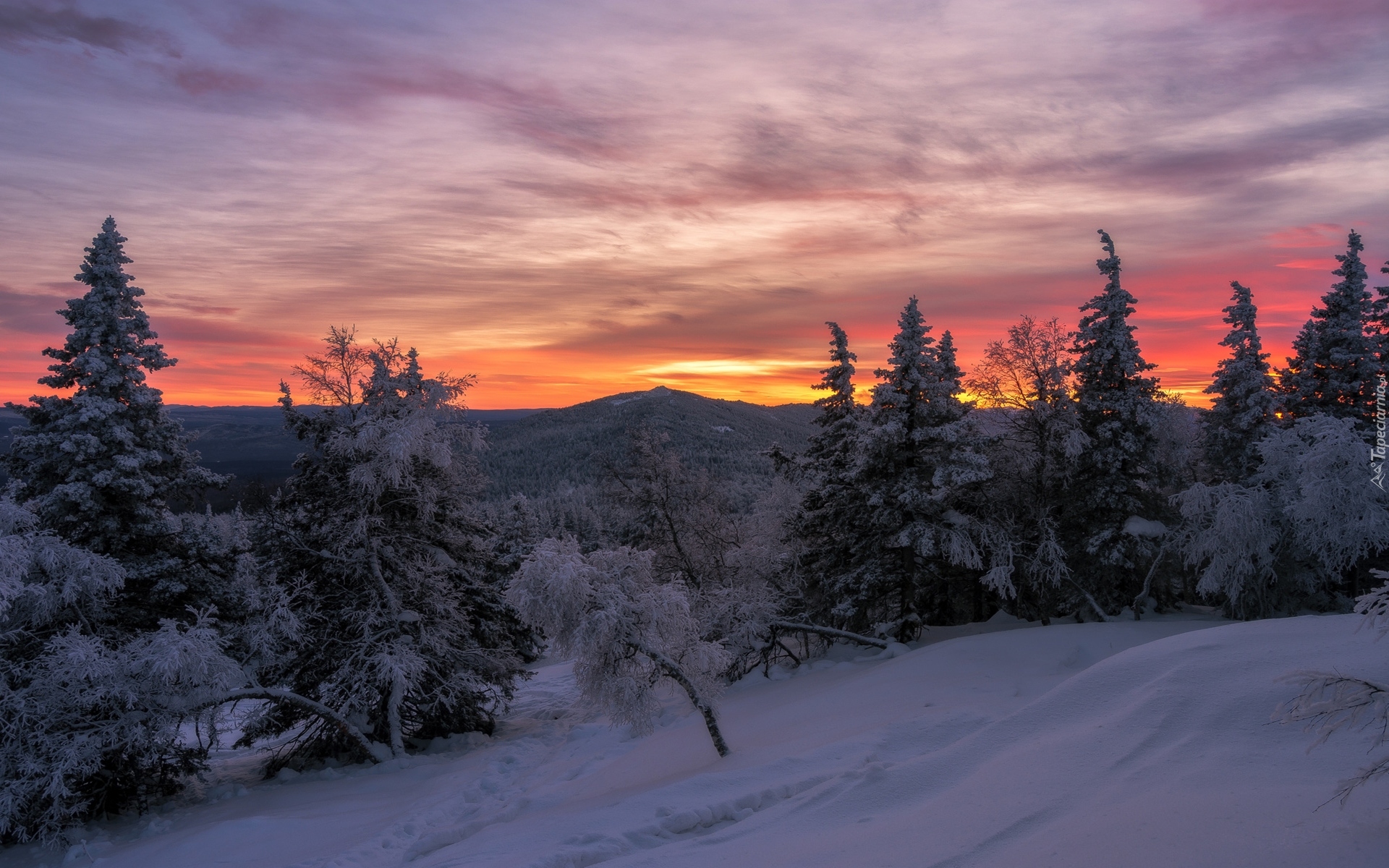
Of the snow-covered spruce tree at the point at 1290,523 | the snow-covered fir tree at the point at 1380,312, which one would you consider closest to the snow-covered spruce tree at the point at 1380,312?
the snow-covered fir tree at the point at 1380,312

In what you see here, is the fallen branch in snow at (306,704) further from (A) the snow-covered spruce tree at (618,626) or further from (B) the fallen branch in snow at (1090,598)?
(B) the fallen branch in snow at (1090,598)

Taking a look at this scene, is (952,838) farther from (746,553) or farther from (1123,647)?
(746,553)

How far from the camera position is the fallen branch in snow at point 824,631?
22094mm

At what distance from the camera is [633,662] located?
47.0ft

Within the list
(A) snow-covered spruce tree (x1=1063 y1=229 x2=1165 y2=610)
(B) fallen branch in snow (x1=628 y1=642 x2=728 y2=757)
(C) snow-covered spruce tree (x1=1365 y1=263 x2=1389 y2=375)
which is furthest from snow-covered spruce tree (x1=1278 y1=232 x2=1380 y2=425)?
(B) fallen branch in snow (x1=628 y1=642 x2=728 y2=757)

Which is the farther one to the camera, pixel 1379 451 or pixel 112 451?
pixel 1379 451

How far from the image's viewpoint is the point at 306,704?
58.5ft

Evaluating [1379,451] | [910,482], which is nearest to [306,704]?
[910,482]

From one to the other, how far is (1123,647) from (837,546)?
29.3ft

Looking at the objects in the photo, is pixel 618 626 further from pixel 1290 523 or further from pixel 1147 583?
pixel 1290 523

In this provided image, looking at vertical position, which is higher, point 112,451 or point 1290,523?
point 112,451

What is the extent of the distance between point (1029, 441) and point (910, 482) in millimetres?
6125

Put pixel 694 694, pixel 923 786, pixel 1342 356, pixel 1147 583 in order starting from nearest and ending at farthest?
pixel 923 786 → pixel 694 694 → pixel 1147 583 → pixel 1342 356

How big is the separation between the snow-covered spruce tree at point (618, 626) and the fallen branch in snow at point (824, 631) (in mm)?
7470
